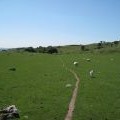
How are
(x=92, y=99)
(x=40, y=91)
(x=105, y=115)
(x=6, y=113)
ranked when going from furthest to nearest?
(x=40, y=91) → (x=92, y=99) → (x=105, y=115) → (x=6, y=113)

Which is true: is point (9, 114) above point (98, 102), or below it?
above

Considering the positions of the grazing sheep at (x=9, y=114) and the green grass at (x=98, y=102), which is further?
the green grass at (x=98, y=102)

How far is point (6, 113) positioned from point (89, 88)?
14505mm

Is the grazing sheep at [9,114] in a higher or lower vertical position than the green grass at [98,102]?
higher

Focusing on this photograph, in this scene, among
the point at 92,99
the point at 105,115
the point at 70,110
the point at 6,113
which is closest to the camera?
the point at 6,113

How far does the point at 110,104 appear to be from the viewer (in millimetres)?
24500

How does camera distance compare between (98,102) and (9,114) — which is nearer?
(9,114)

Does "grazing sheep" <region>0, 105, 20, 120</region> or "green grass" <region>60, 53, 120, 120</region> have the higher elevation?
"grazing sheep" <region>0, 105, 20, 120</region>

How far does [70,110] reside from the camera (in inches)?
899

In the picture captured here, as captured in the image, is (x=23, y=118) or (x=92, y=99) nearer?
(x=23, y=118)

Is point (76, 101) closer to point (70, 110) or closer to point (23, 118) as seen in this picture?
point (70, 110)

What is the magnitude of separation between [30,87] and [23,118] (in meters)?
13.8

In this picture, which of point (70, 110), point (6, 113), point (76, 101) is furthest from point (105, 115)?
point (6, 113)

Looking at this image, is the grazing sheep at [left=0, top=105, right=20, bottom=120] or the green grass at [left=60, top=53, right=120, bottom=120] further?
the green grass at [left=60, top=53, right=120, bottom=120]
